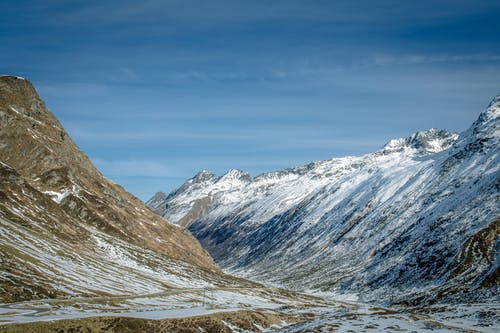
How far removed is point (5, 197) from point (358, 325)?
14449 centimetres

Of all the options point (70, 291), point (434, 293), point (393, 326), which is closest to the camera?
point (393, 326)

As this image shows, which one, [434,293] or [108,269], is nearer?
[108,269]

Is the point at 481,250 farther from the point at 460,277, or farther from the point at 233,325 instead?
the point at 233,325

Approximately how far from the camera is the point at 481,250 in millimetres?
189000

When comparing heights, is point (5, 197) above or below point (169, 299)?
above

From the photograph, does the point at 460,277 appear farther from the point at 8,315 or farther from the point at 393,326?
the point at 8,315

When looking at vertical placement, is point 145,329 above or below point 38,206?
below

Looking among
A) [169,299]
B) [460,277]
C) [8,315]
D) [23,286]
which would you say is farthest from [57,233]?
[460,277]

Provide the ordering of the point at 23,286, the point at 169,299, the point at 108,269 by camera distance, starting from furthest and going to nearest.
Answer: the point at 108,269
the point at 169,299
the point at 23,286

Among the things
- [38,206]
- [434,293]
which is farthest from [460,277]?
[38,206]

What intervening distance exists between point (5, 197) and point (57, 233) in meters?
21.7

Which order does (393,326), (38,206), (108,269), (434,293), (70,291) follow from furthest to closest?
(38,206) < (434,293) < (108,269) < (70,291) < (393,326)

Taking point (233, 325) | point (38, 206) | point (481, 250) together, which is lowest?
point (233, 325)

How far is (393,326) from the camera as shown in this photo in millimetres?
Answer: 63750
